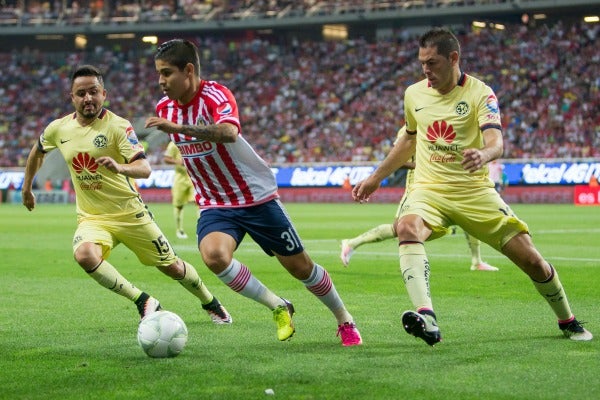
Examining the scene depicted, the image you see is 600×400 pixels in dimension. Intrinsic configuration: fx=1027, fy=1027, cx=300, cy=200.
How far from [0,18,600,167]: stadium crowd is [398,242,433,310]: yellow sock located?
115ft

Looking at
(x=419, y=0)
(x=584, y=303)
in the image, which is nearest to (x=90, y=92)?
(x=584, y=303)

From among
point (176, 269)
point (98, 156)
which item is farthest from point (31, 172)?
point (176, 269)

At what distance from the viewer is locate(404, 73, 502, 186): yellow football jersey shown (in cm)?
771

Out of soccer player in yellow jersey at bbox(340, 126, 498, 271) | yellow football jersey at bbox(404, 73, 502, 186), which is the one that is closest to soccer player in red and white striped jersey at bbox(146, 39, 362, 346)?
yellow football jersey at bbox(404, 73, 502, 186)

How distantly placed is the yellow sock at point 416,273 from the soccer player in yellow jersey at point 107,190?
2.43 m

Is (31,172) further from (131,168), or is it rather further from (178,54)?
(178,54)

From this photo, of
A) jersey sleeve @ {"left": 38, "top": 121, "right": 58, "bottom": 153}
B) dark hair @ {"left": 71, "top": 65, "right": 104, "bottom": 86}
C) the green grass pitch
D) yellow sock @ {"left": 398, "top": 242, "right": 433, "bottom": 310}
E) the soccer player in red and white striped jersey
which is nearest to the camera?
the green grass pitch

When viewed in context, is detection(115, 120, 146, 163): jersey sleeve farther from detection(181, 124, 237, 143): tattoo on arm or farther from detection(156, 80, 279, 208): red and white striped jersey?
detection(181, 124, 237, 143): tattoo on arm

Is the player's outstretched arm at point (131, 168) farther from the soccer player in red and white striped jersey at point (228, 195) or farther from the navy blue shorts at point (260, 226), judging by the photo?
the navy blue shorts at point (260, 226)

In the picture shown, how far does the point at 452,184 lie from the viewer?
25.5 ft

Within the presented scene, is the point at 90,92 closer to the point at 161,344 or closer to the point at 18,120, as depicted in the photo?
the point at 161,344

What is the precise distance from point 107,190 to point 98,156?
0.33 meters

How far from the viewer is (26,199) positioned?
9664 millimetres

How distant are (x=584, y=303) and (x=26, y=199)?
5629 millimetres
